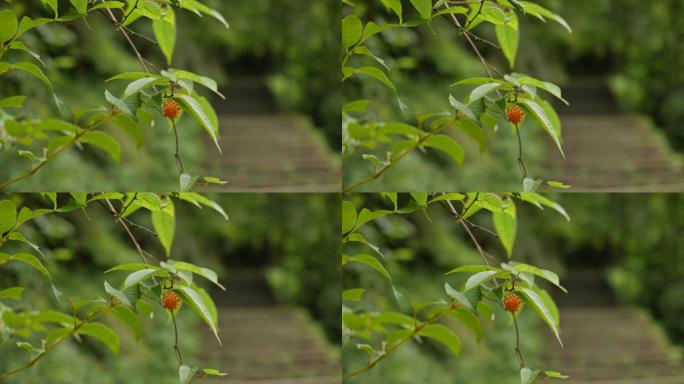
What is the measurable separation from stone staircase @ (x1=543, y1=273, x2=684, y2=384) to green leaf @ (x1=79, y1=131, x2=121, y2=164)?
5.11ft

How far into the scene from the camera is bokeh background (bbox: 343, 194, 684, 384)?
9.17 feet

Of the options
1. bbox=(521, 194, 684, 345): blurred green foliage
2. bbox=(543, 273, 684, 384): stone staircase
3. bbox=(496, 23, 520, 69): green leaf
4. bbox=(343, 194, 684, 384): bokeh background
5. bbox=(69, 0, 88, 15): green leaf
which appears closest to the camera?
bbox=(69, 0, 88, 15): green leaf

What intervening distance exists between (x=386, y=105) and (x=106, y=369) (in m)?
1.19

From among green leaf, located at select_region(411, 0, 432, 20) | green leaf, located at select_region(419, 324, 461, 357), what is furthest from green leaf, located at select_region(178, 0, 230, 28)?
green leaf, located at select_region(419, 324, 461, 357)

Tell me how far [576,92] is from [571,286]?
676 millimetres

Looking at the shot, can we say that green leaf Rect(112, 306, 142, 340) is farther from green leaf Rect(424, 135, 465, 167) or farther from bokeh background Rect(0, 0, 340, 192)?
green leaf Rect(424, 135, 465, 167)

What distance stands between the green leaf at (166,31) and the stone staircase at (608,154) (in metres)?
1.25

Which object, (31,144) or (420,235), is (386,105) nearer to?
(420,235)

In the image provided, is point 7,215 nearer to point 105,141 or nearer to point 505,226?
point 105,141

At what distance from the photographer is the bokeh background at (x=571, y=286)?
110 inches

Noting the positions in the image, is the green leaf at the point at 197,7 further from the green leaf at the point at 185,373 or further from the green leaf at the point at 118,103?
the green leaf at the point at 185,373

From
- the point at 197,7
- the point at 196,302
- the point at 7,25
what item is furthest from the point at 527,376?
the point at 7,25

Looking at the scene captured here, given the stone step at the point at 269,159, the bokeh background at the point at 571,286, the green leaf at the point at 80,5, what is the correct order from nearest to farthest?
1. the green leaf at the point at 80,5
2. the stone step at the point at 269,159
3. the bokeh background at the point at 571,286

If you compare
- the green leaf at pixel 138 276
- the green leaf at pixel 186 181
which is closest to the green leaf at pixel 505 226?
the green leaf at pixel 186 181
